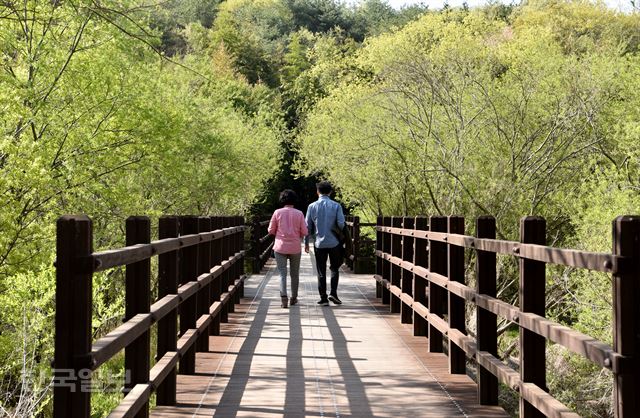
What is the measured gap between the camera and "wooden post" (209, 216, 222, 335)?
10023mm

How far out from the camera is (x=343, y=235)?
14.3 m

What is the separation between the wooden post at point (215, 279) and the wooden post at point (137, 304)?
4633 millimetres

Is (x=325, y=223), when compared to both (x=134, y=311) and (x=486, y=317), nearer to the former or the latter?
(x=486, y=317)

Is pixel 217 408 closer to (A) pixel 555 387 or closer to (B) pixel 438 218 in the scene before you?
(B) pixel 438 218

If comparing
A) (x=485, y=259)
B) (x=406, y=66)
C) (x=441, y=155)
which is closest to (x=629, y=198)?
(x=441, y=155)

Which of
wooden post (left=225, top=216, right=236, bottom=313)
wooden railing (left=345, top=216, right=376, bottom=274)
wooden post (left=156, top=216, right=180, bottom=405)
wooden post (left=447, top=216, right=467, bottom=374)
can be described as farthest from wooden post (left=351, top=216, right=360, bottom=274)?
A: wooden post (left=156, top=216, right=180, bottom=405)

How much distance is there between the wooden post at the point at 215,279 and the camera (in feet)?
32.9

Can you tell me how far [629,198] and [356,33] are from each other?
7469cm

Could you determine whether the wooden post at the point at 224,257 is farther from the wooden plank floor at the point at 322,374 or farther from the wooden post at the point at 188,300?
the wooden post at the point at 188,300

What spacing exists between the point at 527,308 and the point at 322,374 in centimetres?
318

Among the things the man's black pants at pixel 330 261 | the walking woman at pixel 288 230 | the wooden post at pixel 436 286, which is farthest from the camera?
the man's black pants at pixel 330 261

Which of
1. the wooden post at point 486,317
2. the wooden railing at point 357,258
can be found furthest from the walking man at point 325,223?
the wooden railing at point 357,258

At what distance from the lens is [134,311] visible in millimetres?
5113

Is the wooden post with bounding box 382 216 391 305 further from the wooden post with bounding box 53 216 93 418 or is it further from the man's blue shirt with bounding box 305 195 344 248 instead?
the wooden post with bounding box 53 216 93 418
